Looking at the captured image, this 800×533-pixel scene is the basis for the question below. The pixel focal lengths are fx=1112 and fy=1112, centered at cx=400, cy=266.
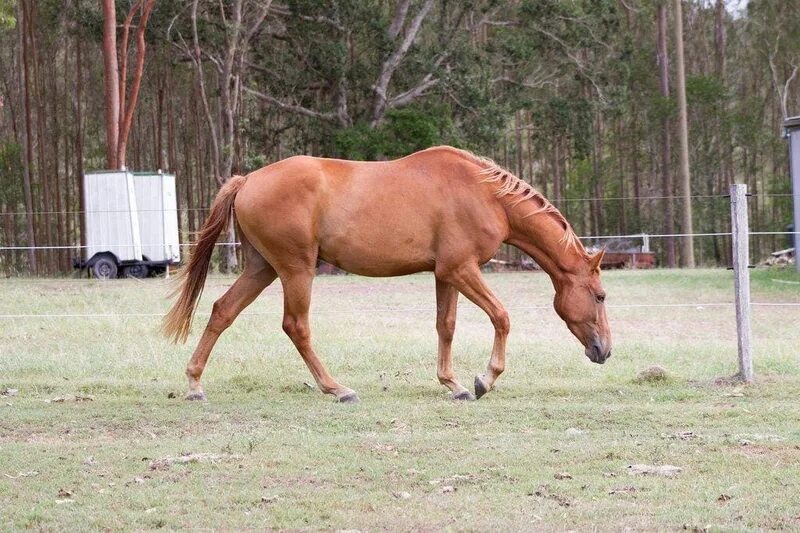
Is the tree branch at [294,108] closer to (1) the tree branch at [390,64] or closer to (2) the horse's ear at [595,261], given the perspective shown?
(1) the tree branch at [390,64]

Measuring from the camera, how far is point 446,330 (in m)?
8.18

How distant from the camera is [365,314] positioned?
14.2 meters

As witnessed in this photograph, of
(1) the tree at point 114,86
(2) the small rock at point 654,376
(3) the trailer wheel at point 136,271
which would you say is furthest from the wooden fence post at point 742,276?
(1) the tree at point 114,86

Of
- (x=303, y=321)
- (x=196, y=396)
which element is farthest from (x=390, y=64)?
(x=196, y=396)

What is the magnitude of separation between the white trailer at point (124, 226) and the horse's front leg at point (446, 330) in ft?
46.7

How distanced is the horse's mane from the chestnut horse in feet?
0.03

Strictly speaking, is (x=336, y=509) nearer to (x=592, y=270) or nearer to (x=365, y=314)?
(x=592, y=270)

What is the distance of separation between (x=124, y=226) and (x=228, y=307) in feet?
48.7

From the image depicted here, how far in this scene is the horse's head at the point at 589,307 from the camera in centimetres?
→ 802

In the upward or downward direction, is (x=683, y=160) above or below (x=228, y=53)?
below

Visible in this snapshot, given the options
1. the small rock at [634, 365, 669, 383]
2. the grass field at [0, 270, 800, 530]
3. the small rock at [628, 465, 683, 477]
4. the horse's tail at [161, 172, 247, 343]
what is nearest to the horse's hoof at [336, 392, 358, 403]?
the grass field at [0, 270, 800, 530]

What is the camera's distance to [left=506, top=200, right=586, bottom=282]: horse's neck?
8.02 metres

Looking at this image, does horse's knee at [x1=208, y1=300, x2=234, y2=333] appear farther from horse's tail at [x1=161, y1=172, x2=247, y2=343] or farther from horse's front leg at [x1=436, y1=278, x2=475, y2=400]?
horse's front leg at [x1=436, y1=278, x2=475, y2=400]

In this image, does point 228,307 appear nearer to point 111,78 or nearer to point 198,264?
point 198,264
